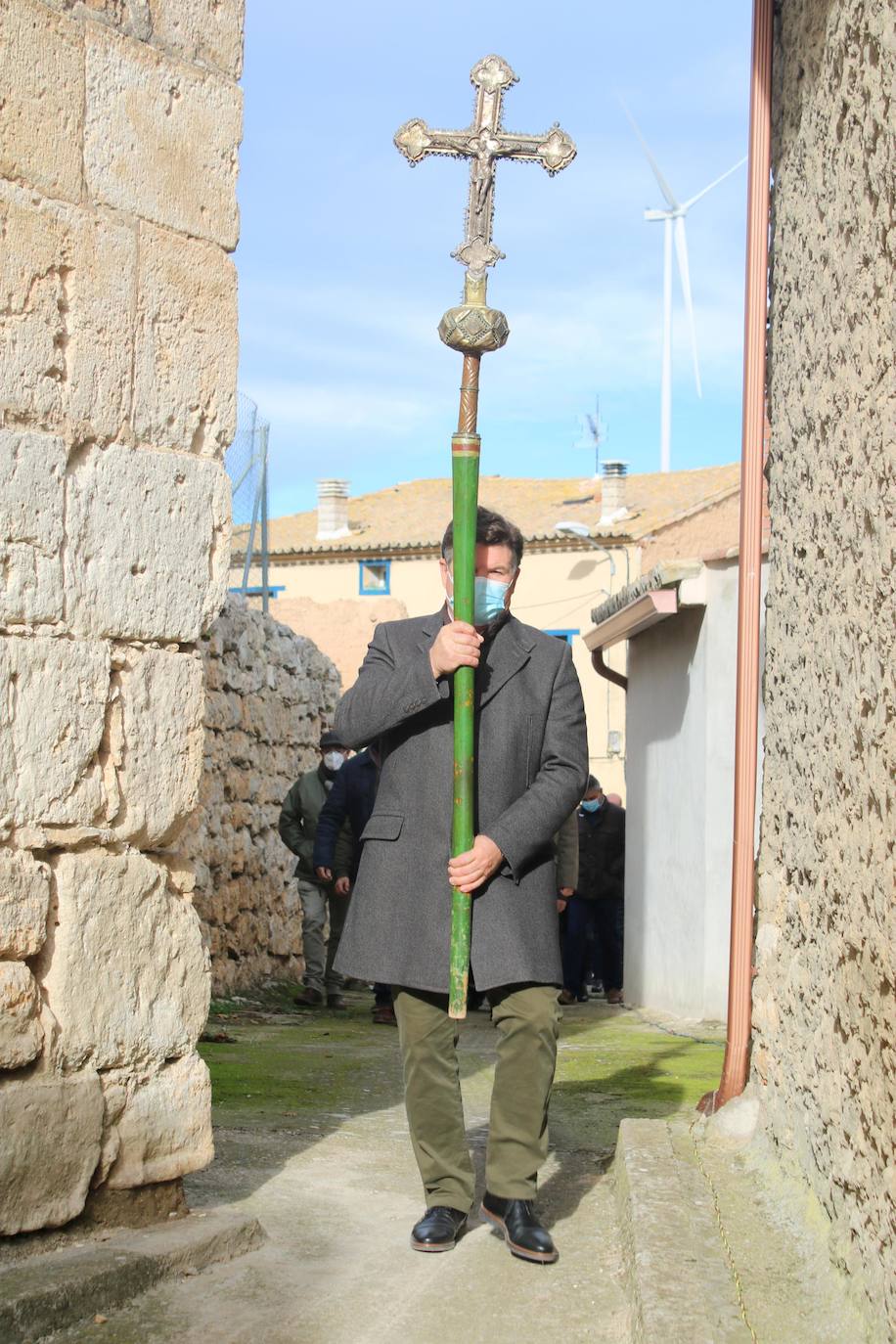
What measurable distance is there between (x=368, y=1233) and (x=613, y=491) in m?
29.0

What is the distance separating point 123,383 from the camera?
375 centimetres

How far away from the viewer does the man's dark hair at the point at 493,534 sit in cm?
Answer: 396

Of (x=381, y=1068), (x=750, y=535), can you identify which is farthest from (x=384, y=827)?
(x=381, y=1068)

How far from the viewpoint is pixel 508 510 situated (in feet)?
114

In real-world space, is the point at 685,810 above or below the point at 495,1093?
above

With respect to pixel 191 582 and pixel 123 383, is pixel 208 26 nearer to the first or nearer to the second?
pixel 123 383

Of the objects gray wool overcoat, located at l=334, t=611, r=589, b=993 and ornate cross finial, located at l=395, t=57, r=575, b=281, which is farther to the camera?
ornate cross finial, located at l=395, t=57, r=575, b=281

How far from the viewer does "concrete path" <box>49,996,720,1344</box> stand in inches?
131

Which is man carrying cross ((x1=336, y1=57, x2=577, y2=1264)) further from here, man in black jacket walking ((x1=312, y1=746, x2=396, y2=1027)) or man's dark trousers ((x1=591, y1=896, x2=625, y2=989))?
man's dark trousers ((x1=591, y1=896, x2=625, y2=989))

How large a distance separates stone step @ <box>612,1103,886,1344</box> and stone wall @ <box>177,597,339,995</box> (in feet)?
21.7

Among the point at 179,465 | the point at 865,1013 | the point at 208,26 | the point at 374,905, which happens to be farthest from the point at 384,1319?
the point at 208,26

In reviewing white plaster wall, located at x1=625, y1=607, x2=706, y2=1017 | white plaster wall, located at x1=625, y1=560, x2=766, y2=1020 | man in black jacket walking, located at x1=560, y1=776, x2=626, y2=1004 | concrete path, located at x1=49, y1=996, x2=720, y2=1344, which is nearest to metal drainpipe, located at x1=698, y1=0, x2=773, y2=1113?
concrete path, located at x1=49, y1=996, x2=720, y2=1344

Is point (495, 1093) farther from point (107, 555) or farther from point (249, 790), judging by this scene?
point (249, 790)

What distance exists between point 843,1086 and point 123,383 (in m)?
2.27
